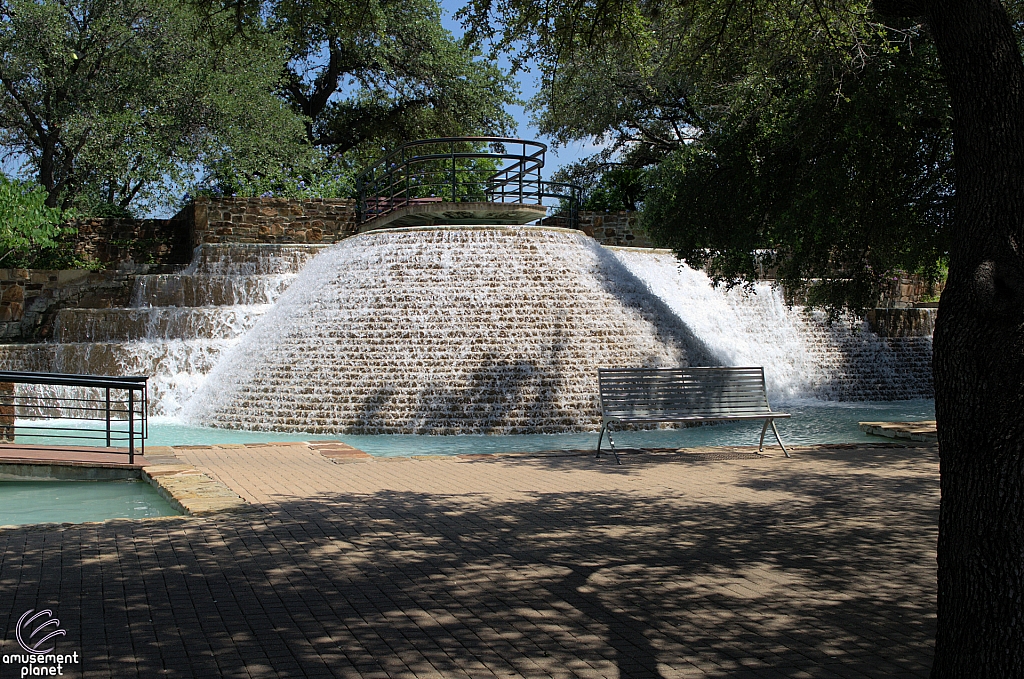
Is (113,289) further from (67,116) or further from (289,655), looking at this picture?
(289,655)

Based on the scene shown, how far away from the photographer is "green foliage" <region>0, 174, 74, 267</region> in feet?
64.3

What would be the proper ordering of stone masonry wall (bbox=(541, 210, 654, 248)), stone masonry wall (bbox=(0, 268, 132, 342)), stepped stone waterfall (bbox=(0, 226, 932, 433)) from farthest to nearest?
stone masonry wall (bbox=(541, 210, 654, 248)) < stone masonry wall (bbox=(0, 268, 132, 342)) < stepped stone waterfall (bbox=(0, 226, 932, 433))

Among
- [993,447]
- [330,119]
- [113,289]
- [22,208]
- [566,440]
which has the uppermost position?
[330,119]

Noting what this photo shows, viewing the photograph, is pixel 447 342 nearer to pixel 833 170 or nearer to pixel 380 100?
pixel 833 170

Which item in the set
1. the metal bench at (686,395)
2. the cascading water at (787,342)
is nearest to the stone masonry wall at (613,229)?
the cascading water at (787,342)

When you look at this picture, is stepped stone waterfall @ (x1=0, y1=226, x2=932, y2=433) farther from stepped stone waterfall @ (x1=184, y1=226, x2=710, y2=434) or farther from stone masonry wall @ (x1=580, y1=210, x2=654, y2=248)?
stone masonry wall @ (x1=580, y1=210, x2=654, y2=248)

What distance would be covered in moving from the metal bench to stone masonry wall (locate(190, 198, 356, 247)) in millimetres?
13871

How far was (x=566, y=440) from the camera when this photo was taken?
42.4 feet

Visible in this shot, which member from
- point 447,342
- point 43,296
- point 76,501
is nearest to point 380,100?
point 43,296

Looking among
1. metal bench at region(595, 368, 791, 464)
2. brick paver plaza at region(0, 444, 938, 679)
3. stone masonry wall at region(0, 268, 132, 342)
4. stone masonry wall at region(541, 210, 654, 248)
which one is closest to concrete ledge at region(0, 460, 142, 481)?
brick paver plaza at region(0, 444, 938, 679)

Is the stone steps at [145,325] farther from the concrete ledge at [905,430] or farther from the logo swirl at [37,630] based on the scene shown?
the logo swirl at [37,630]

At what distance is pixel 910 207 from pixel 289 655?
9.79 meters

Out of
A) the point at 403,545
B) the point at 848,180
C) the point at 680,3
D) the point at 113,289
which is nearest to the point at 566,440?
the point at 848,180
